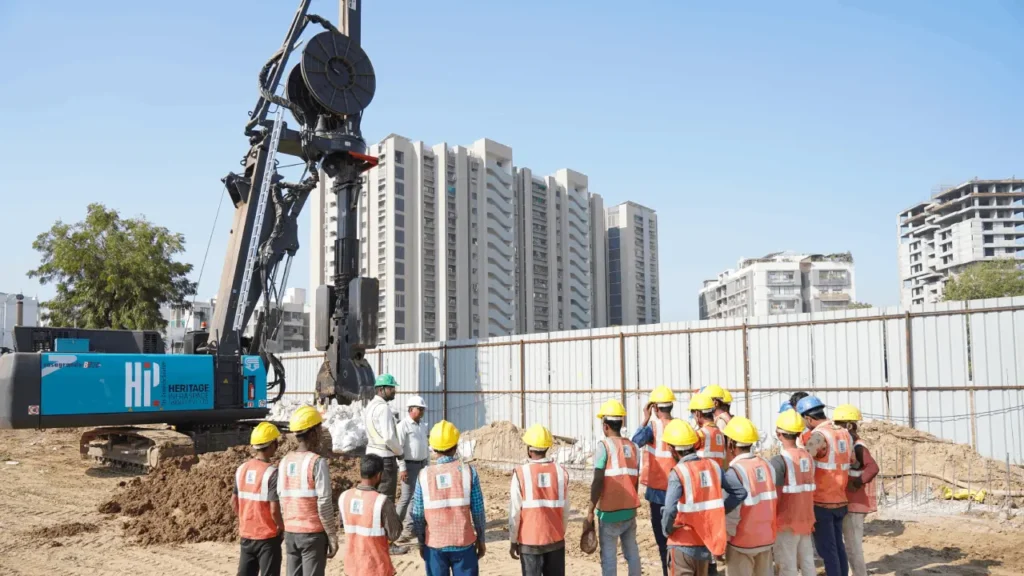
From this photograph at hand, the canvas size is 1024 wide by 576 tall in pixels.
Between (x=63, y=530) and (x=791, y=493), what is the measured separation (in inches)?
355

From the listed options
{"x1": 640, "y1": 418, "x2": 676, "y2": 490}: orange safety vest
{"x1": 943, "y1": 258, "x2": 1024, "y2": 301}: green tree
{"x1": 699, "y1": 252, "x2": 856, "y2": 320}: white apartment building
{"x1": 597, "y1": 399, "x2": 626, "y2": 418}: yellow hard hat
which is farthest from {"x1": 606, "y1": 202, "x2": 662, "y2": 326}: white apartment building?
{"x1": 597, "y1": 399, "x2": 626, "y2": 418}: yellow hard hat

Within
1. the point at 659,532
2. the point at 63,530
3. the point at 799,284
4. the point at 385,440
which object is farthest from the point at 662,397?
the point at 799,284

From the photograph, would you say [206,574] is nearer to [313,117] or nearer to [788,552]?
[788,552]

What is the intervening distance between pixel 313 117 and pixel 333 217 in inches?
970

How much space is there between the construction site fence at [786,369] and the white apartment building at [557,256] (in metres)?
29.1

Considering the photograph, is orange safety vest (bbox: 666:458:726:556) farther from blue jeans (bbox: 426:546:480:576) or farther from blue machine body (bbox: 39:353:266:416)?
blue machine body (bbox: 39:353:266:416)

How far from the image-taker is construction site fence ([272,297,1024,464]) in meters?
11.6

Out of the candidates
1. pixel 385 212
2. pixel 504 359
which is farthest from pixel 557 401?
pixel 385 212

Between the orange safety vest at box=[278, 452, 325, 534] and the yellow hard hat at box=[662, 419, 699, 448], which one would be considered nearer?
the yellow hard hat at box=[662, 419, 699, 448]

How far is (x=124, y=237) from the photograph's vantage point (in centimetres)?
2823

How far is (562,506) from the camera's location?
17.3 ft

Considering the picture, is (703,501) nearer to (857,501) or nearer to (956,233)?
(857,501)

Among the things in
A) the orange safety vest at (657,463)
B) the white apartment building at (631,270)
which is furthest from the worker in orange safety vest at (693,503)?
the white apartment building at (631,270)

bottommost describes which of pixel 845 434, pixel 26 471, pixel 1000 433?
pixel 26 471
